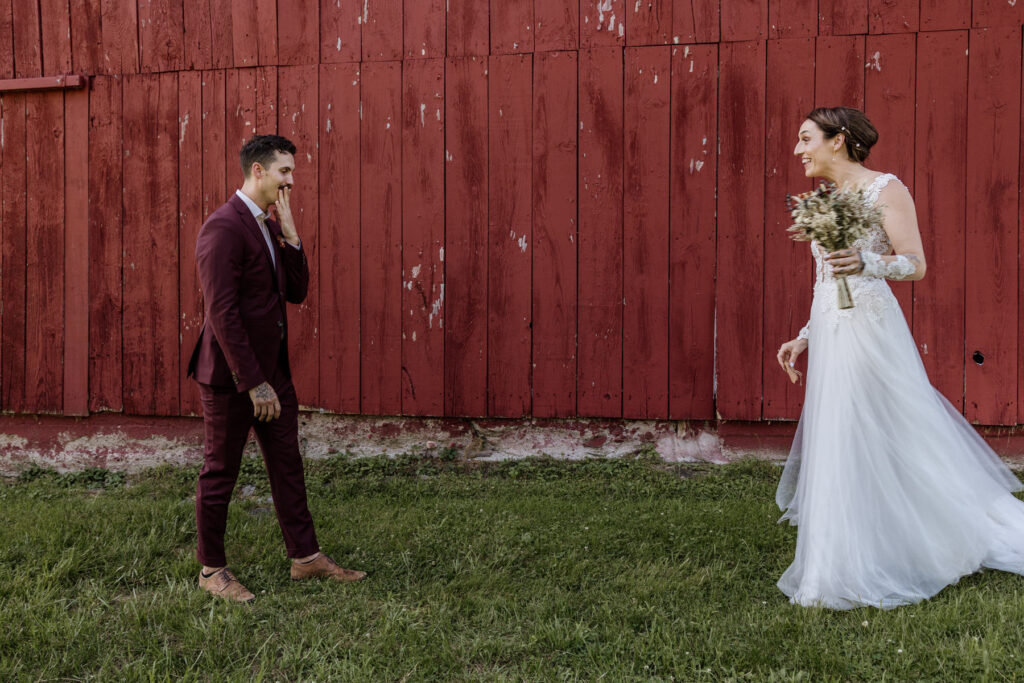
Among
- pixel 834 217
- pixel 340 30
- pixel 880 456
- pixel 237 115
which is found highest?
pixel 340 30

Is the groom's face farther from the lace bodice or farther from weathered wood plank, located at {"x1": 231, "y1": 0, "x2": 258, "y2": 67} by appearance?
weathered wood plank, located at {"x1": 231, "y1": 0, "x2": 258, "y2": 67}

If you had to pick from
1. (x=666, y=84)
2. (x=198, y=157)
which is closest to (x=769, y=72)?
(x=666, y=84)

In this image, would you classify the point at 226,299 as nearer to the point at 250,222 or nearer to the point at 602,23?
the point at 250,222

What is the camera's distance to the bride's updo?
3051 millimetres

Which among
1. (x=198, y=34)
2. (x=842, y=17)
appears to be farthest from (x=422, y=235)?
(x=842, y=17)

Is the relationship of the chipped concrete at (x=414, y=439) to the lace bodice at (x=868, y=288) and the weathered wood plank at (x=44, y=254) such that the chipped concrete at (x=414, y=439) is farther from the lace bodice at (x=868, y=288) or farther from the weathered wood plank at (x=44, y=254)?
the lace bodice at (x=868, y=288)

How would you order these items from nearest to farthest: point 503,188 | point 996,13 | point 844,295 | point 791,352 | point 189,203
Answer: point 844,295 < point 791,352 < point 996,13 < point 503,188 < point 189,203

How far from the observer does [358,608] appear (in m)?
2.92

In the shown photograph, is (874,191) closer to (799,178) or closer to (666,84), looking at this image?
(799,178)

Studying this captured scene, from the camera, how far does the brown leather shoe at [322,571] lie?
126 inches

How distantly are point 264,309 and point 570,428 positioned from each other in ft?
8.68

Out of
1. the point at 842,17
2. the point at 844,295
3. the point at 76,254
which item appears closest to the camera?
the point at 844,295

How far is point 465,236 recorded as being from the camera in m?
5.14

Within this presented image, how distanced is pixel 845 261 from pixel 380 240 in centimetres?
336
